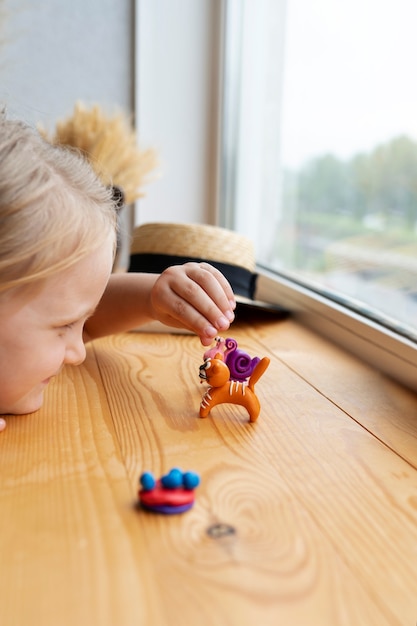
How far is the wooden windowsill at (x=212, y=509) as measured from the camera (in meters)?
0.39

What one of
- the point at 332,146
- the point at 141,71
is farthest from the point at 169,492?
the point at 141,71

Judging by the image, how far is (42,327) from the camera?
624 millimetres

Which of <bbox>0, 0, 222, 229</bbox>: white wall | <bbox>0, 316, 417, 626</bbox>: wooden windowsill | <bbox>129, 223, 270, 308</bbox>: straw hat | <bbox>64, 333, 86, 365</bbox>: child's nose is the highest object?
<bbox>0, 0, 222, 229</bbox>: white wall

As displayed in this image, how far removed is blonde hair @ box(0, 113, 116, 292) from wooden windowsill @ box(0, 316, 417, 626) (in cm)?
18

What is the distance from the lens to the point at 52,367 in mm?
649

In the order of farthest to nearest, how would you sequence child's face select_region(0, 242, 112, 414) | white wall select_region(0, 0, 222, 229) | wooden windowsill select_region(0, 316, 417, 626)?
white wall select_region(0, 0, 222, 229) < child's face select_region(0, 242, 112, 414) < wooden windowsill select_region(0, 316, 417, 626)

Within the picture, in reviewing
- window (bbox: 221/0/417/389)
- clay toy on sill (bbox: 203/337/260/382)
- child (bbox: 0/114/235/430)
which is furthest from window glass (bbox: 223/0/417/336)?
child (bbox: 0/114/235/430)

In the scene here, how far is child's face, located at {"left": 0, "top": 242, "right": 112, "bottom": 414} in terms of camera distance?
61cm

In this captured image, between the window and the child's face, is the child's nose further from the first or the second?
the window

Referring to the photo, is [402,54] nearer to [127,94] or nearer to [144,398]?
[144,398]

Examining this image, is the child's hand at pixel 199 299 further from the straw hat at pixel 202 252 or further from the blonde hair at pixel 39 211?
the straw hat at pixel 202 252

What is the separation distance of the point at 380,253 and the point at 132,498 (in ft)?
2.53

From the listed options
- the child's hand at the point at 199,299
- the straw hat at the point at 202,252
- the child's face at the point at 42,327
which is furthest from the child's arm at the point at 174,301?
the straw hat at the point at 202,252

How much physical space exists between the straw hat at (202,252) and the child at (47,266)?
1.25 feet
